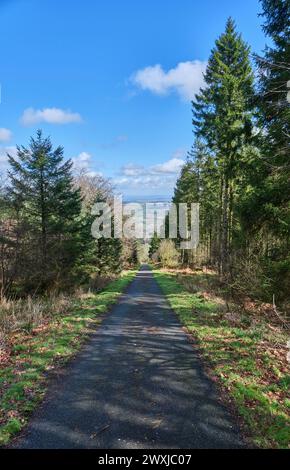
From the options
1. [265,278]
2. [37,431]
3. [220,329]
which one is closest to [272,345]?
[220,329]

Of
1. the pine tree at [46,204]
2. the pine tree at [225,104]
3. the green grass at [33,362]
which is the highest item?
the pine tree at [225,104]

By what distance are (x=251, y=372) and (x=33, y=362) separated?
4432mm

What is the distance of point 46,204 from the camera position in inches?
747

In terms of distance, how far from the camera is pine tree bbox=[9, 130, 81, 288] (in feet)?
59.2

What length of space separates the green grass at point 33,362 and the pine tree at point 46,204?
23.5 ft

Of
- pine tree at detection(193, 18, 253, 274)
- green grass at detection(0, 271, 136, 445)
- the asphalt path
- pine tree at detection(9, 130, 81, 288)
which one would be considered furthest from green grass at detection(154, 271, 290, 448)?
pine tree at detection(9, 130, 81, 288)

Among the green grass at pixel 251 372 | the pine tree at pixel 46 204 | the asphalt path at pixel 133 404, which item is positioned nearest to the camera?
the asphalt path at pixel 133 404

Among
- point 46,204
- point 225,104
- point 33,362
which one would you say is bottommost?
point 33,362

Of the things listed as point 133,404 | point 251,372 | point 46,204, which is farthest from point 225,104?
point 133,404

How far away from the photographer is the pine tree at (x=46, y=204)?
18047mm

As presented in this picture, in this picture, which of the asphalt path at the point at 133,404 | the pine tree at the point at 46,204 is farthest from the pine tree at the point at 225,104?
the asphalt path at the point at 133,404

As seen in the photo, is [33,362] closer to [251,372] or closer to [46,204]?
[251,372]

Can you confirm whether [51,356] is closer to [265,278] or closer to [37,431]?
[37,431]

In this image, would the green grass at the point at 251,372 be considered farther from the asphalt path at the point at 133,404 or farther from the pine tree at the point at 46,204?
the pine tree at the point at 46,204
